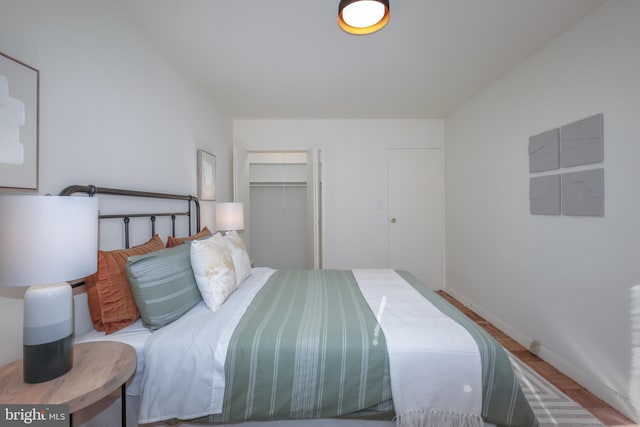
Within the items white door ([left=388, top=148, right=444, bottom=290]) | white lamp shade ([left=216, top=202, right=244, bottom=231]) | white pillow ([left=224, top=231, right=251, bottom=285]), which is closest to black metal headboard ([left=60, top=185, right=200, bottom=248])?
white lamp shade ([left=216, top=202, right=244, bottom=231])

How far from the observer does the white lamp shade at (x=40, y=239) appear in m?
0.78

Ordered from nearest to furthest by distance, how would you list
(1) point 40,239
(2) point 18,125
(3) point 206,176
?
1. (1) point 40,239
2. (2) point 18,125
3. (3) point 206,176

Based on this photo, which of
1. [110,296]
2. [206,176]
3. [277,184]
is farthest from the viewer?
[277,184]

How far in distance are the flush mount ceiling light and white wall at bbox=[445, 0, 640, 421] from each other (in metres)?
1.47

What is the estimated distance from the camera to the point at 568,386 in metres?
1.86

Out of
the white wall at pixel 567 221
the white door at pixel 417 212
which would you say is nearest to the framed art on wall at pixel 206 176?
Answer: the white door at pixel 417 212

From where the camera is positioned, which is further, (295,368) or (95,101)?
(95,101)

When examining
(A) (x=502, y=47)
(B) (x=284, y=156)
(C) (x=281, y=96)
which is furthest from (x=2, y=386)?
(B) (x=284, y=156)

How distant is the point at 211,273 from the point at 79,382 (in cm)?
74

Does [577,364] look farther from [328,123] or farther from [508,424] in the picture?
[328,123]

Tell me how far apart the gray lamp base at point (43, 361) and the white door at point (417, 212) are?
3.58 metres

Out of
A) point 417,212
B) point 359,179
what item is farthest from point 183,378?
point 417,212

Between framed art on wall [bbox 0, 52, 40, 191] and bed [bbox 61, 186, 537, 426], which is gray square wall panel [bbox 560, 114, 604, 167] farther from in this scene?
framed art on wall [bbox 0, 52, 40, 191]

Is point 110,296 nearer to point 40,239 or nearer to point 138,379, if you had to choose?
point 138,379
